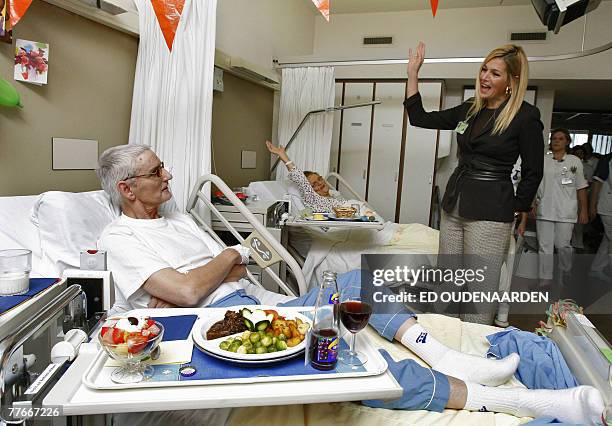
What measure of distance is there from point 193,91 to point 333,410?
5.65 feet

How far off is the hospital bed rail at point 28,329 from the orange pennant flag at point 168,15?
1398 mm

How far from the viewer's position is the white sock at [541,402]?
1079 mm

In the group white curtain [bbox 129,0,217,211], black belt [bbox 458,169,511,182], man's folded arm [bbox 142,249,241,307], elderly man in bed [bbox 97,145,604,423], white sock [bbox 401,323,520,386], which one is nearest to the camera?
elderly man in bed [bbox 97,145,604,423]

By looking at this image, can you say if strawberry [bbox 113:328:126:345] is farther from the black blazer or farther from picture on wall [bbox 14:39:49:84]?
the black blazer

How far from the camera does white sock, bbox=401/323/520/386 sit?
1249 mm

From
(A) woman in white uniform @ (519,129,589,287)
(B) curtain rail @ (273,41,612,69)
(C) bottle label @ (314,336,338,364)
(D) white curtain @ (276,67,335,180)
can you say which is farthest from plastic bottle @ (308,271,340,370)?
(A) woman in white uniform @ (519,129,589,287)

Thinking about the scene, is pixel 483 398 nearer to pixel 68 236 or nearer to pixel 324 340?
pixel 324 340

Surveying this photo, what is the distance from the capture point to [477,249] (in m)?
2.12

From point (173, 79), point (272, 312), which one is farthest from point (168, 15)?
point (272, 312)

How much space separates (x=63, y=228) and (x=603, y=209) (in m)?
5.07

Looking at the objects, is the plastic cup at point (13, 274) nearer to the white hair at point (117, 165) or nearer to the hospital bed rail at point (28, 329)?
the hospital bed rail at point (28, 329)

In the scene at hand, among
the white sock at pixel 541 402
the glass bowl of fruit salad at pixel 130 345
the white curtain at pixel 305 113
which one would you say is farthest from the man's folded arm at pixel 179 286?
the white curtain at pixel 305 113

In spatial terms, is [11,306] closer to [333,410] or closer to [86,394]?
[86,394]

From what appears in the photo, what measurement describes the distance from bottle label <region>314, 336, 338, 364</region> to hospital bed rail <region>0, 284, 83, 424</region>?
57 centimetres
